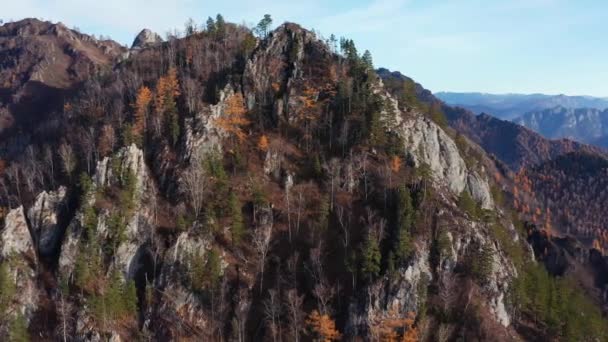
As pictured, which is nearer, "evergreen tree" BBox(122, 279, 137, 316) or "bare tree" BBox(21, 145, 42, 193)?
"evergreen tree" BBox(122, 279, 137, 316)

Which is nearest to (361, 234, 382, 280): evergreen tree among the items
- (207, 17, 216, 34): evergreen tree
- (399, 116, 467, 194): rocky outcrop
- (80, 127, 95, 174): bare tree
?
(399, 116, 467, 194): rocky outcrop

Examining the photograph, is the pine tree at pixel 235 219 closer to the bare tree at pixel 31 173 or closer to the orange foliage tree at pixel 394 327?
the orange foliage tree at pixel 394 327

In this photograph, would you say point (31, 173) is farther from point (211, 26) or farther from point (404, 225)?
point (404, 225)

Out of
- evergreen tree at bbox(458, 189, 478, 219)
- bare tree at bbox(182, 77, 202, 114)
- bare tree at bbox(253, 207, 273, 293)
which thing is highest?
bare tree at bbox(182, 77, 202, 114)

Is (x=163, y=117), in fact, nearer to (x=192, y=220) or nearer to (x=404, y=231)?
(x=192, y=220)

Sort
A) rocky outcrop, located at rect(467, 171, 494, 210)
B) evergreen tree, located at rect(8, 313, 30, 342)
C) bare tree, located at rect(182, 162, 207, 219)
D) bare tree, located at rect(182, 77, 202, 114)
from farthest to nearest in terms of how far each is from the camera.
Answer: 1. rocky outcrop, located at rect(467, 171, 494, 210)
2. bare tree, located at rect(182, 77, 202, 114)
3. bare tree, located at rect(182, 162, 207, 219)
4. evergreen tree, located at rect(8, 313, 30, 342)

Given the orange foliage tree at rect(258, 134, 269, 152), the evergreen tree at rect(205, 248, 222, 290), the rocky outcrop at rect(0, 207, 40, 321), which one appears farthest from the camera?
the orange foliage tree at rect(258, 134, 269, 152)

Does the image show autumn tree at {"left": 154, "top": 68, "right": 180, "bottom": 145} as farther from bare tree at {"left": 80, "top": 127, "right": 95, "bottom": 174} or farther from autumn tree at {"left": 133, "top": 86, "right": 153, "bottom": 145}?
bare tree at {"left": 80, "top": 127, "right": 95, "bottom": 174}

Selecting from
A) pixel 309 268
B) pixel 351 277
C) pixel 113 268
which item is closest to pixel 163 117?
pixel 113 268
